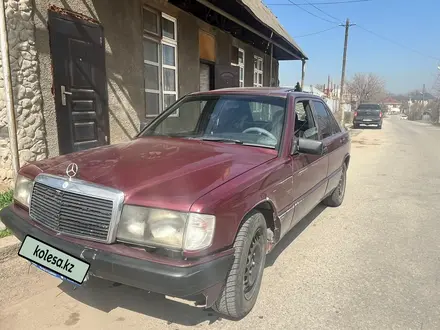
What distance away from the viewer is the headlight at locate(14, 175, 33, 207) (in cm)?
260

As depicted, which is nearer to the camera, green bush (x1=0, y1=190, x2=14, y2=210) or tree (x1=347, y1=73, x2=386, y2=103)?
green bush (x1=0, y1=190, x2=14, y2=210)

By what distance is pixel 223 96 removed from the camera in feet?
12.3

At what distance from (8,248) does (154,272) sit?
5.85 ft

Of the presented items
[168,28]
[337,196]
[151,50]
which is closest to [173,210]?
→ [337,196]

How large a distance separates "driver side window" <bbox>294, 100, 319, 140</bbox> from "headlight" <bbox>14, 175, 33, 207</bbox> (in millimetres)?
2363

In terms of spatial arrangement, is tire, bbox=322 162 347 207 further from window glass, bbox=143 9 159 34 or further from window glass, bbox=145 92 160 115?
window glass, bbox=143 9 159 34

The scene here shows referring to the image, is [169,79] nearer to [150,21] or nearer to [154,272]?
[150,21]

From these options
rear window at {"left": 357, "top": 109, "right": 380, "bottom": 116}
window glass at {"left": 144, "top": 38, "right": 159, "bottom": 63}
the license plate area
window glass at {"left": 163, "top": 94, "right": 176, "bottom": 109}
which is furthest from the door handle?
rear window at {"left": 357, "top": 109, "right": 380, "bottom": 116}

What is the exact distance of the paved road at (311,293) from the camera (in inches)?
99.3

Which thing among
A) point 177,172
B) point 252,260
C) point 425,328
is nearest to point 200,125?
point 177,172

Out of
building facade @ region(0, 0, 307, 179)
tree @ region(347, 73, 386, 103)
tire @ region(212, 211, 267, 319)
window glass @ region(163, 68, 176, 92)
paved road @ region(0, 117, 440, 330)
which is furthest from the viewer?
tree @ region(347, 73, 386, 103)

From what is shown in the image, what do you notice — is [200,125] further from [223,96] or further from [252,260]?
[252,260]

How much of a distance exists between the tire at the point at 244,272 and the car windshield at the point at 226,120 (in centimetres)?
85

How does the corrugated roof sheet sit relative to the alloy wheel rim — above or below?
above
